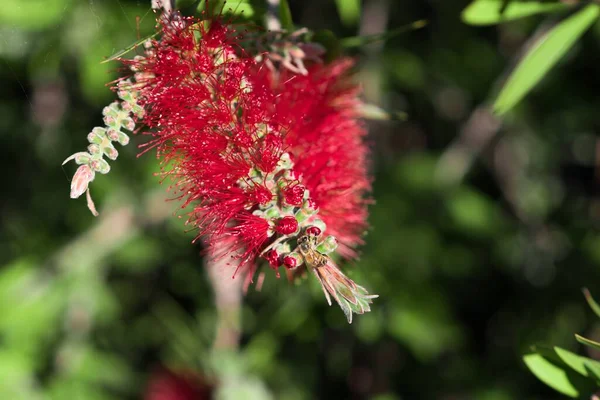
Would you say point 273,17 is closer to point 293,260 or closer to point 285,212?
point 285,212

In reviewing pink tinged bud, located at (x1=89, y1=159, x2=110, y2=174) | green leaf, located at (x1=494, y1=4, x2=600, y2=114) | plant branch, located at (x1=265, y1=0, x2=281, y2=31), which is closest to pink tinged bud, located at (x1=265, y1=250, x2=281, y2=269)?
pink tinged bud, located at (x1=89, y1=159, x2=110, y2=174)

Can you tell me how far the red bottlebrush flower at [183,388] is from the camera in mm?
2867

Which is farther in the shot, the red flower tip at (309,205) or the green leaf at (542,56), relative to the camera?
the green leaf at (542,56)

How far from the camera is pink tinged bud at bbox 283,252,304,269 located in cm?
125

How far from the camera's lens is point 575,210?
3.34m

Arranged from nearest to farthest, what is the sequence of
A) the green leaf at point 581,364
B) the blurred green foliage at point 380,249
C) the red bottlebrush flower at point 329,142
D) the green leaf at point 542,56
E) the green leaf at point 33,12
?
the green leaf at point 581,364, the red bottlebrush flower at point 329,142, the green leaf at point 542,56, the green leaf at point 33,12, the blurred green foliage at point 380,249

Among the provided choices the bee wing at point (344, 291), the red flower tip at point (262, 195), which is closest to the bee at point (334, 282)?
the bee wing at point (344, 291)

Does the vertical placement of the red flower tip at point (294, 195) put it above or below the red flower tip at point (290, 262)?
above

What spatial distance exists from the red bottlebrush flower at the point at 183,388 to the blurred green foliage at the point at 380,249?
6 centimetres

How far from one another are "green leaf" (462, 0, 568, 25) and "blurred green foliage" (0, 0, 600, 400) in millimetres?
840

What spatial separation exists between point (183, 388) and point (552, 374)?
188 cm

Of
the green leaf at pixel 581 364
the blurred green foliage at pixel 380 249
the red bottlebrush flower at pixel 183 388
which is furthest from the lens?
the red bottlebrush flower at pixel 183 388

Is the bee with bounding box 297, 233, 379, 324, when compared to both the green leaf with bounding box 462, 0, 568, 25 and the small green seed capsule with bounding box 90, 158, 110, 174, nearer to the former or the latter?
the small green seed capsule with bounding box 90, 158, 110, 174

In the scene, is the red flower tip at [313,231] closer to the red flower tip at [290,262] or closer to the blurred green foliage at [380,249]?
the red flower tip at [290,262]
